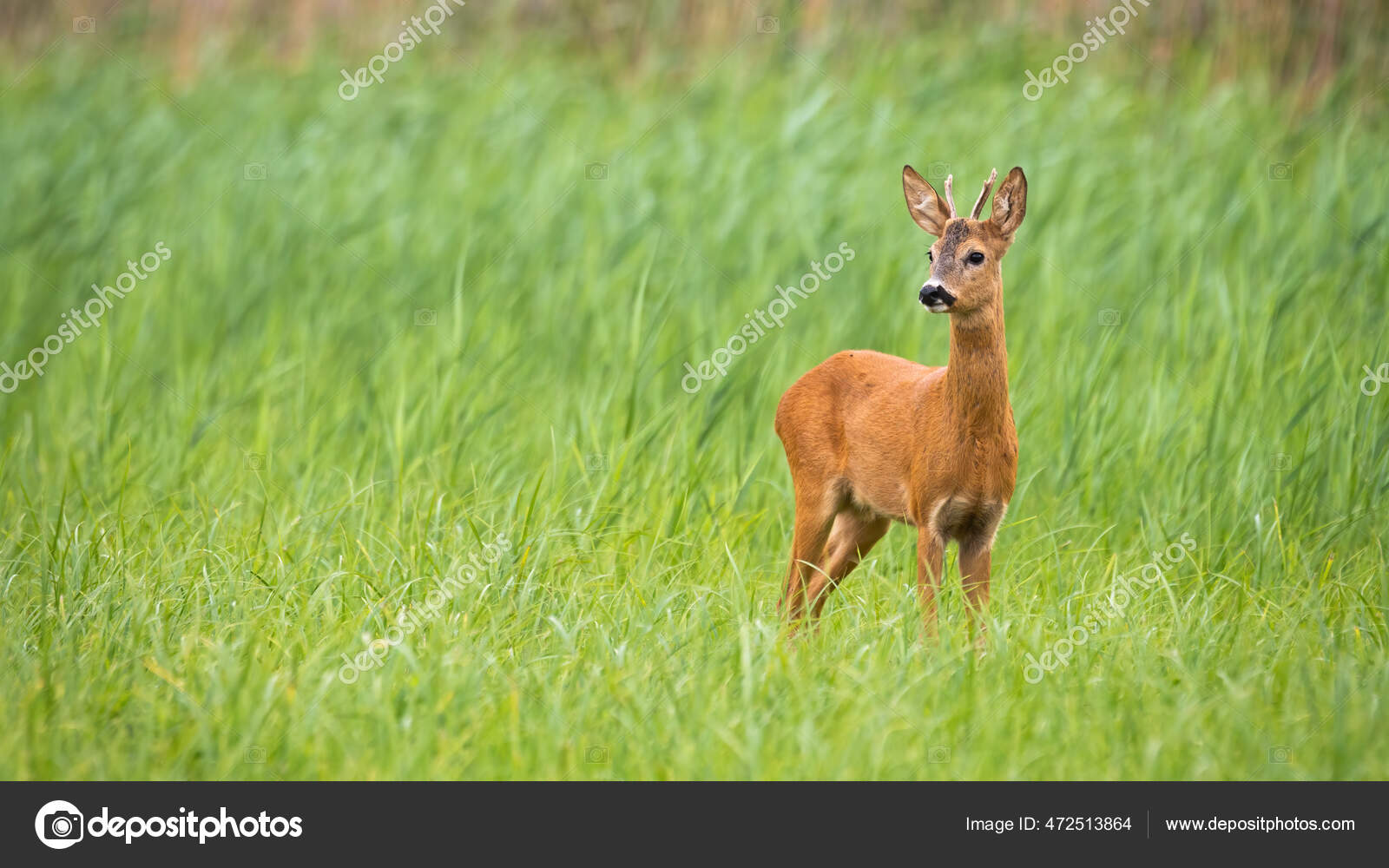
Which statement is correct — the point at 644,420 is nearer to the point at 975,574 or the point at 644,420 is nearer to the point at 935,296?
the point at 975,574

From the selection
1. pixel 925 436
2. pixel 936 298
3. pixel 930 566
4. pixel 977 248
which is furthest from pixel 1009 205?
pixel 930 566

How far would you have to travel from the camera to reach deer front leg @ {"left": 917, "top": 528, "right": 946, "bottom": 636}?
4.82 metres

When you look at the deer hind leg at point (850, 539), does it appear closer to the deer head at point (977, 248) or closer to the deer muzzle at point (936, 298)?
the deer head at point (977, 248)

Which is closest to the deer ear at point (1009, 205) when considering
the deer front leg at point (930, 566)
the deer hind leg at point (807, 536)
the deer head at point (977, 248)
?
the deer head at point (977, 248)

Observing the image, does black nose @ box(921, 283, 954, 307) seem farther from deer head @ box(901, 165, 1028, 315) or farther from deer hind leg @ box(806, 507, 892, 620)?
deer hind leg @ box(806, 507, 892, 620)

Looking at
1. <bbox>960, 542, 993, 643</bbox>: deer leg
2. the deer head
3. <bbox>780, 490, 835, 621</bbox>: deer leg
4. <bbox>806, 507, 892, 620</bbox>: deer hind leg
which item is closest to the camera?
the deer head

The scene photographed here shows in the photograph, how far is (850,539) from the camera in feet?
18.3

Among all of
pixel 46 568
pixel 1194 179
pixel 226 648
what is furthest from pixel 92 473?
pixel 1194 179

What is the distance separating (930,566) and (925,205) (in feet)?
3.94

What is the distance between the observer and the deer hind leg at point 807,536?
5383 millimetres

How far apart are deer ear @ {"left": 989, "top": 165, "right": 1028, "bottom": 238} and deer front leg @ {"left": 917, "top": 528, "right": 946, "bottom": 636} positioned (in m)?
1.02

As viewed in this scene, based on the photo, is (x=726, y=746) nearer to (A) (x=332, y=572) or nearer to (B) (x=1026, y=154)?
(A) (x=332, y=572)
